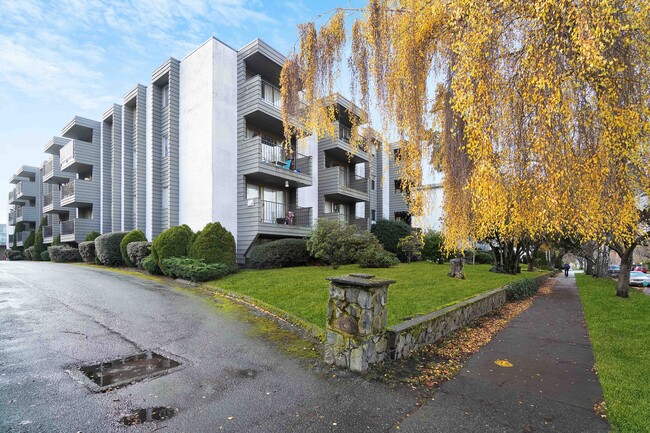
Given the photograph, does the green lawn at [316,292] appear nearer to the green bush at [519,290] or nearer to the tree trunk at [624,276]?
the green bush at [519,290]

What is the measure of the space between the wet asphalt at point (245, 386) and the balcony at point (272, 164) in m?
10.0

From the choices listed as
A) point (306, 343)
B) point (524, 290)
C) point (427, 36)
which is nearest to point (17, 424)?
point (306, 343)

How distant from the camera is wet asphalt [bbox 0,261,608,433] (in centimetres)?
350

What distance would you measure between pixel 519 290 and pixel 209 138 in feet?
49.8

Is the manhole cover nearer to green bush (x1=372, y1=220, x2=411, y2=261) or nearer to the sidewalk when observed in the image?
the sidewalk

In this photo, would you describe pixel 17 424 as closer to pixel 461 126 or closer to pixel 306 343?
pixel 306 343

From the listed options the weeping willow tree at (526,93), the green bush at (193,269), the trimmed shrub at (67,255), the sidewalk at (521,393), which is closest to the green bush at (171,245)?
the green bush at (193,269)

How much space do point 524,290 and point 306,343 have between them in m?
11.2

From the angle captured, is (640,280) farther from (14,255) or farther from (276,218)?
(14,255)

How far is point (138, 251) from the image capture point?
52.4 feet

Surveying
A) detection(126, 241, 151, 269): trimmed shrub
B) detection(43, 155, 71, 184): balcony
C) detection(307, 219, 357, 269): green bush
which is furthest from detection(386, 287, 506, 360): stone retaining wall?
detection(43, 155, 71, 184): balcony

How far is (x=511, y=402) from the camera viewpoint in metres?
4.09

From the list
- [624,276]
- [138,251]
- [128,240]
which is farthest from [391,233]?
[128,240]

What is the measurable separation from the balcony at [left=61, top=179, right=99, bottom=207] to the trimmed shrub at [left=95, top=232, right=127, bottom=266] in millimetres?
6743
